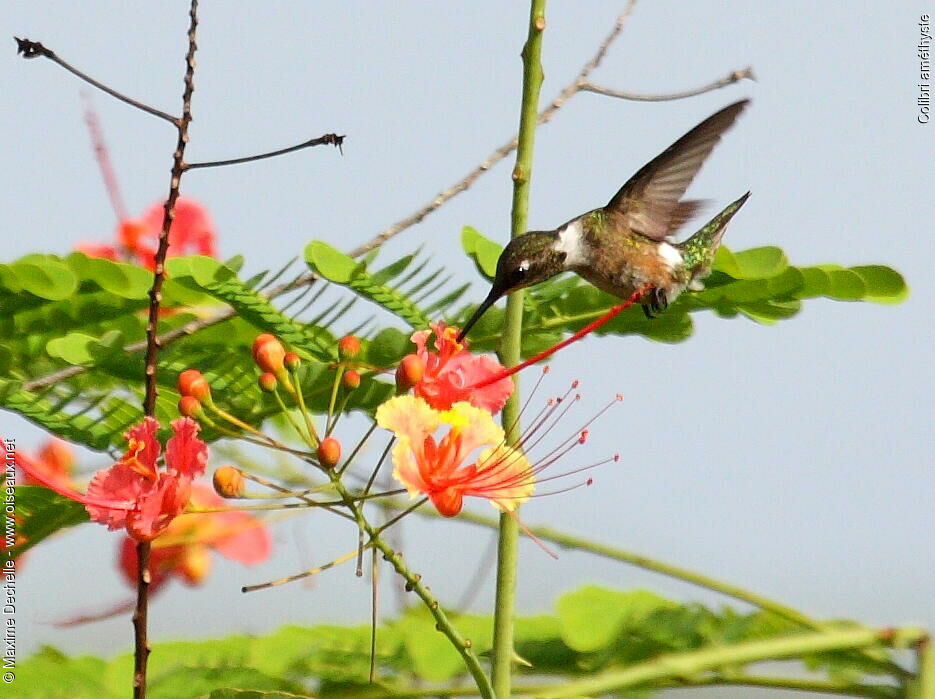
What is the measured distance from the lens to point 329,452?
43.6 inches

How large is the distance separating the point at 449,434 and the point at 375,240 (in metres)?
0.34

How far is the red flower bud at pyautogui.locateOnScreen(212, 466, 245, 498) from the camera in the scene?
1158 mm

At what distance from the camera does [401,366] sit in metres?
1.24

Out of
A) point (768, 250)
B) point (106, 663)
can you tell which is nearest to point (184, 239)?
point (106, 663)

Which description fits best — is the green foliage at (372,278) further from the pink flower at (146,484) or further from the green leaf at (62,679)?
the green leaf at (62,679)

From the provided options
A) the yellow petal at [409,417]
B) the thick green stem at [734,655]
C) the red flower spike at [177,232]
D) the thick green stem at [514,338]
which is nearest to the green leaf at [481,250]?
the thick green stem at [514,338]

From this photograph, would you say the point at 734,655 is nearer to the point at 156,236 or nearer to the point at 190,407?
the point at 190,407

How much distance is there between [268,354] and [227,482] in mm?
142

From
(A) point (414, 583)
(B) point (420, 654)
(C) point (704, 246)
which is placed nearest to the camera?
(A) point (414, 583)

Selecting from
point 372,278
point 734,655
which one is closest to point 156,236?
point 372,278

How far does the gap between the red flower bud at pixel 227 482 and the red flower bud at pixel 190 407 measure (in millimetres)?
77

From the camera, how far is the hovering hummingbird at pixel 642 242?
4.87 feet

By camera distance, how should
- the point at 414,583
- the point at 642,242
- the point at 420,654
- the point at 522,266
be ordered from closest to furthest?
the point at 414,583 < the point at 522,266 < the point at 420,654 < the point at 642,242

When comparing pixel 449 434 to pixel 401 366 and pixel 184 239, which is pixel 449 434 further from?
pixel 184 239
